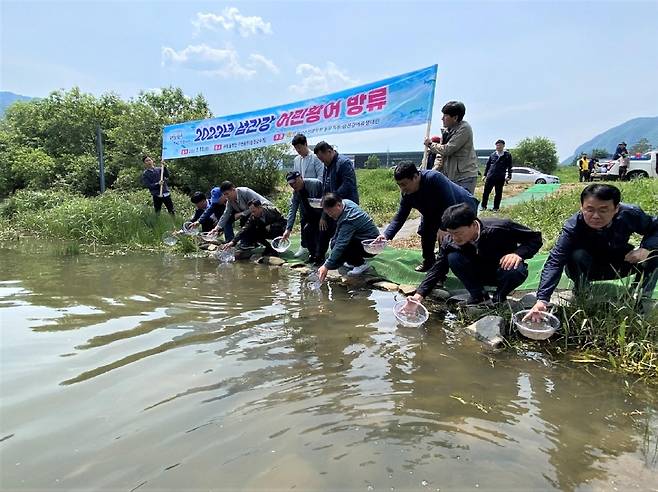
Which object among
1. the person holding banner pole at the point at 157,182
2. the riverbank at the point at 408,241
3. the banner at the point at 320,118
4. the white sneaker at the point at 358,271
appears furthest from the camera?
the person holding banner pole at the point at 157,182

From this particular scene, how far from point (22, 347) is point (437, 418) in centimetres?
268

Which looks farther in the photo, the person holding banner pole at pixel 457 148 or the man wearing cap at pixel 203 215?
the man wearing cap at pixel 203 215

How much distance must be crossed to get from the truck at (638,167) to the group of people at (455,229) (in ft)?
44.7

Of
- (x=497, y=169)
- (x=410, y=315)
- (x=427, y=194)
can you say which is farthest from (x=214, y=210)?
(x=497, y=169)

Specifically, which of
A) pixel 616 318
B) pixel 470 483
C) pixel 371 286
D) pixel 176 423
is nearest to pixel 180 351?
pixel 176 423

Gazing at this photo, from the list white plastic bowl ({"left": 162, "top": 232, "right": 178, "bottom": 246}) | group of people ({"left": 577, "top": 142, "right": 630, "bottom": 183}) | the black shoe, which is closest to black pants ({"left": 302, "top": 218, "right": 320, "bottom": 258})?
the black shoe

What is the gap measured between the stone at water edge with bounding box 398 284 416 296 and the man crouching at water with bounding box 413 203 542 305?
2.42 feet

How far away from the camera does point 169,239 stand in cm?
765

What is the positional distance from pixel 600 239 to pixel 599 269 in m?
0.30

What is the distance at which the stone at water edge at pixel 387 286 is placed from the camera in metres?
4.61

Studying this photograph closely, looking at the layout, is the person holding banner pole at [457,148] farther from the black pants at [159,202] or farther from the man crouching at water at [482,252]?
the black pants at [159,202]

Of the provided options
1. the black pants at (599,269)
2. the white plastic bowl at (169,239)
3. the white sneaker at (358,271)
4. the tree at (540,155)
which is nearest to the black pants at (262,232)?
the white plastic bowl at (169,239)

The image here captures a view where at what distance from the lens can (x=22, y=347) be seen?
120 inches

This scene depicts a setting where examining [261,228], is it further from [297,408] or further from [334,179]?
[297,408]
